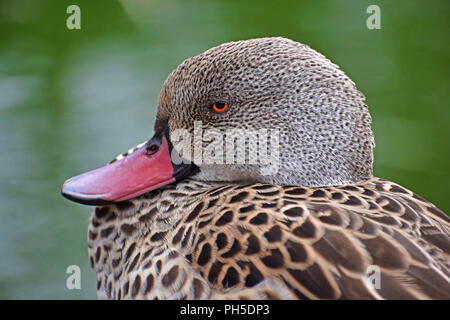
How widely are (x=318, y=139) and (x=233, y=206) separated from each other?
32cm

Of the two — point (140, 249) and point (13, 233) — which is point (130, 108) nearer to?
point (13, 233)

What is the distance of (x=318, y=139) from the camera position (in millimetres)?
1831

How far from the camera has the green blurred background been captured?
129 inches

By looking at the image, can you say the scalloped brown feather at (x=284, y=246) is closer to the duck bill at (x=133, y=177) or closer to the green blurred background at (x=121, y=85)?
the duck bill at (x=133, y=177)

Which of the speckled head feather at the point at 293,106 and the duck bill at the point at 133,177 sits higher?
the speckled head feather at the point at 293,106

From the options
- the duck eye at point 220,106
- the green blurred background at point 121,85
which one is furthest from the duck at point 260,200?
the green blurred background at point 121,85

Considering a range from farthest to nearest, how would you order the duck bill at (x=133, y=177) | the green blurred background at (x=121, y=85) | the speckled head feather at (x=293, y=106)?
the green blurred background at (x=121, y=85) → the duck bill at (x=133, y=177) → the speckled head feather at (x=293, y=106)

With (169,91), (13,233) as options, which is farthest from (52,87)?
(169,91)

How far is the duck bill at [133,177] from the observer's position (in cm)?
197

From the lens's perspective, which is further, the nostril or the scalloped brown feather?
the nostril

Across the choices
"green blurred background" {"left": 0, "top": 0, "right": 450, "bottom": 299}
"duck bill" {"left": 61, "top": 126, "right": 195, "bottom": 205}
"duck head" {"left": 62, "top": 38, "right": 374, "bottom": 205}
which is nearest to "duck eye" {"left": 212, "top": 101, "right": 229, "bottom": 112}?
"duck head" {"left": 62, "top": 38, "right": 374, "bottom": 205}

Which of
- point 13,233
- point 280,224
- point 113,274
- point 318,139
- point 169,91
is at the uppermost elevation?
point 169,91

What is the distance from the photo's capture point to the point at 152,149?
2045 mm

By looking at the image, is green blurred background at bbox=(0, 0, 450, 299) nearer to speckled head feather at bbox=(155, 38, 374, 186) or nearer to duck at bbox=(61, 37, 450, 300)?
duck at bbox=(61, 37, 450, 300)
